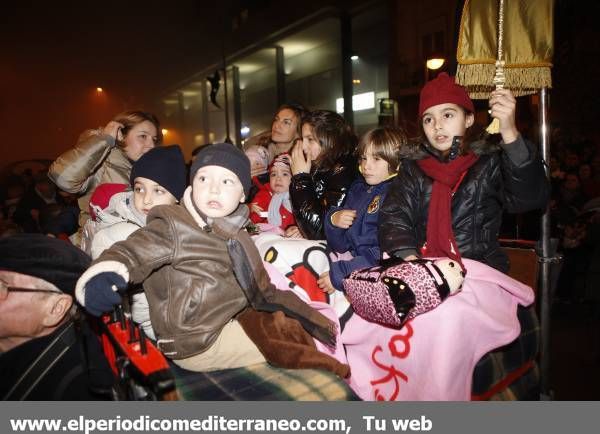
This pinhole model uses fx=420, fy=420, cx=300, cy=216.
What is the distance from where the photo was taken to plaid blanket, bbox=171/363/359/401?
1946 millimetres

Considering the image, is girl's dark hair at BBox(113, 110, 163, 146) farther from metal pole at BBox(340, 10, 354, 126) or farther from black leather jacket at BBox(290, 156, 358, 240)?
metal pole at BBox(340, 10, 354, 126)

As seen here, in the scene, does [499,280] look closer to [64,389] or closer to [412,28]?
[64,389]

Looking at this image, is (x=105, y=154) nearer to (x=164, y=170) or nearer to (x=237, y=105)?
(x=164, y=170)

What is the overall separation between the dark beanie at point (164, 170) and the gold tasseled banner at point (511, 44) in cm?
185

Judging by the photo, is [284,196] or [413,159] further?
[284,196]

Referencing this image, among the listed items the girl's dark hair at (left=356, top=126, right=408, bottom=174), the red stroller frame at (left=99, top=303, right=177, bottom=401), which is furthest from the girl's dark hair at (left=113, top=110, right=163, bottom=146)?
the red stroller frame at (left=99, top=303, right=177, bottom=401)

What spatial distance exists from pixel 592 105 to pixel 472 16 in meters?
8.94

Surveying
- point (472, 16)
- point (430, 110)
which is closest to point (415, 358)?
point (430, 110)

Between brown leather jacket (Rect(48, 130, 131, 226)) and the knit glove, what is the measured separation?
6.63ft

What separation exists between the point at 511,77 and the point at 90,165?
3.14 meters

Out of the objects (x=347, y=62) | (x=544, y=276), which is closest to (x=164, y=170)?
(x=544, y=276)

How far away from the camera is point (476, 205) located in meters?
2.45

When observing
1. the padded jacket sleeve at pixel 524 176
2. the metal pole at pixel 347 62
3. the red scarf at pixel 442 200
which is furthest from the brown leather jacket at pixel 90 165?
the metal pole at pixel 347 62

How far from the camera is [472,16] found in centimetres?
254
